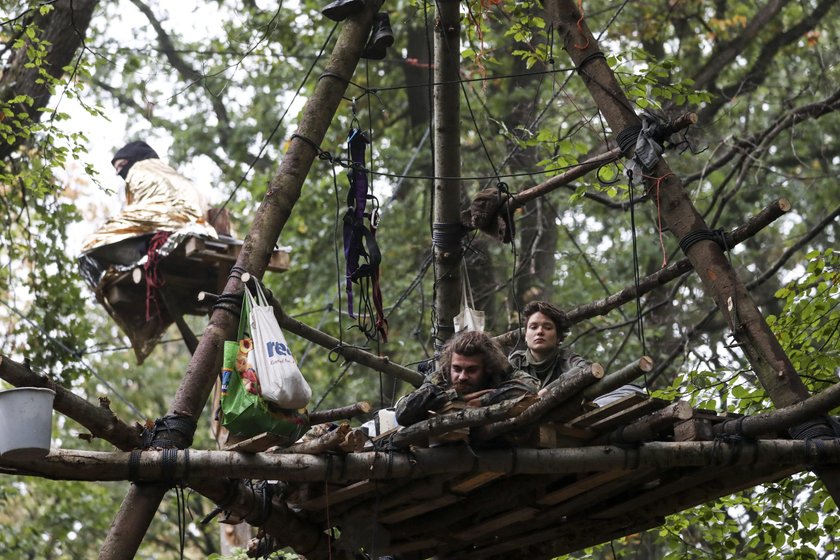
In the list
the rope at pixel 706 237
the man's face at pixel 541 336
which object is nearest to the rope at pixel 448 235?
the man's face at pixel 541 336

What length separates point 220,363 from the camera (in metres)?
6.23

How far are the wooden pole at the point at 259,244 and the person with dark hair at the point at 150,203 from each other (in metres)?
2.17

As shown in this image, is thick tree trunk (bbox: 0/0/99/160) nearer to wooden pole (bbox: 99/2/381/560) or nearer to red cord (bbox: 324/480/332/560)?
wooden pole (bbox: 99/2/381/560)

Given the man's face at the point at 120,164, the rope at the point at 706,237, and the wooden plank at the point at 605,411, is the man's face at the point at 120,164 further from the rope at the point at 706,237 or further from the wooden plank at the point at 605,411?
the wooden plank at the point at 605,411

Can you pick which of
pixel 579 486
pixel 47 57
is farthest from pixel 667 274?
pixel 47 57

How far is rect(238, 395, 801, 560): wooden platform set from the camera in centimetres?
570

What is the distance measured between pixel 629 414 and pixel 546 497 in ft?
2.66

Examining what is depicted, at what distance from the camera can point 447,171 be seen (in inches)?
339

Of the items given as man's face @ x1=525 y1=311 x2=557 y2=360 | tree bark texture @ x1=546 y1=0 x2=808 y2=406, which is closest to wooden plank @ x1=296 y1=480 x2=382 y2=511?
man's face @ x1=525 y1=311 x2=557 y2=360

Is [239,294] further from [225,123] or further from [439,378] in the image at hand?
[225,123]

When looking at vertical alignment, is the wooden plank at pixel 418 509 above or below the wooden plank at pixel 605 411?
below

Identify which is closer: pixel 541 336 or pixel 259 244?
pixel 259 244

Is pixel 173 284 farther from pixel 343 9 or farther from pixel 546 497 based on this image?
pixel 546 497

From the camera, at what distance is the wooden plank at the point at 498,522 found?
20.6 feet
